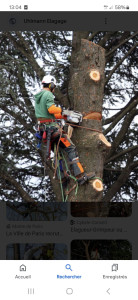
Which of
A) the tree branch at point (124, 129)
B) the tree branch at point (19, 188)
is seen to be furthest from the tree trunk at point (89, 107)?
the tree branch at point (124, 129)

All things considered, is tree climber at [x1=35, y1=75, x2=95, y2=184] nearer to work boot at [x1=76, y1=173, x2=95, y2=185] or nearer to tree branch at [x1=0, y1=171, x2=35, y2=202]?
work boot at [x1=76, y1=173, x2=95, y2=185]

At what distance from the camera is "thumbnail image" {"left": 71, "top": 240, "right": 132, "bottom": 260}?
19.1 ft

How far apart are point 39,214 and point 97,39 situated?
6.67m

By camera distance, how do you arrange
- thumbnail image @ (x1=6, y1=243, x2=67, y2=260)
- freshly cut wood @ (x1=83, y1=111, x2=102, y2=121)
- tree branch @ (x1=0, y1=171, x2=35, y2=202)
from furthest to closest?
tree branch @ (x1=0, y1=171, x2=35, y2=202)
freshly cut wood @ (x1=83, y1=111, x2=102, y2=121)
thumbnail image @ (x1=6, y1=243, x2=67, y2=260)

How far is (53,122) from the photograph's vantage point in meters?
7.60

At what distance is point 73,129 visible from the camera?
7.49 m

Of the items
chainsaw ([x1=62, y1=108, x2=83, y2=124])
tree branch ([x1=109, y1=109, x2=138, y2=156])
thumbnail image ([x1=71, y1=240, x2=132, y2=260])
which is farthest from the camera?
tree branch ([x1=109, y1=109, x2=138, y2=156])

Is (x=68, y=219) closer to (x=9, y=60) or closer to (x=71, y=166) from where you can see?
(x=71, y=166)

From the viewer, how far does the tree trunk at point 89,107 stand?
7281mm

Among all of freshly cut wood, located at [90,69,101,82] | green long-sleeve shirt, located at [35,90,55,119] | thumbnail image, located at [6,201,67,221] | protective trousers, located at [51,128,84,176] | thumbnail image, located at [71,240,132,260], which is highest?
freshly cut wood, located at [90,69,101,82]

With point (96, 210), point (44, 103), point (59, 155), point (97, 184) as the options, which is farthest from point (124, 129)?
point (96, 210)

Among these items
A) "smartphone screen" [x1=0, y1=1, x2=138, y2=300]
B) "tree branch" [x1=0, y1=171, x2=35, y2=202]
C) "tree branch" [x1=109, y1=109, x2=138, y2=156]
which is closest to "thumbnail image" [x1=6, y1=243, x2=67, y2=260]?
"smartphone screen" [x1=0, y1=1, x2=138, y2=300]

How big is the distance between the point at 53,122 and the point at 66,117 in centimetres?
33
